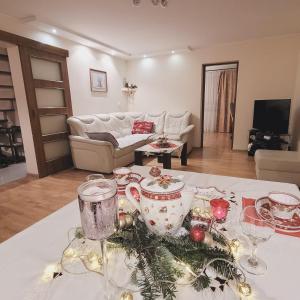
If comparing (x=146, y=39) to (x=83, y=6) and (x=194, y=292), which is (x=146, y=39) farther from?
(x=194, y=292)

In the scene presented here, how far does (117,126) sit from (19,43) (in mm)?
2272

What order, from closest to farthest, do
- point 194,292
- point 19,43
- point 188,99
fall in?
point 194,292 < point 19,43 < point 188,99

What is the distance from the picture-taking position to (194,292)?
53 centimetres

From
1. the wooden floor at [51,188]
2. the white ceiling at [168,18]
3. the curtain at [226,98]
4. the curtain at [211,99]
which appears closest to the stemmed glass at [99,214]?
the wooden floor at [51,188]

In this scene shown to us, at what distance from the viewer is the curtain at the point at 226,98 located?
24.3 ft

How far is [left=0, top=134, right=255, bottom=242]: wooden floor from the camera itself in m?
2.17

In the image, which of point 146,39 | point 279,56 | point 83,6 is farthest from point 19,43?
point 279,56

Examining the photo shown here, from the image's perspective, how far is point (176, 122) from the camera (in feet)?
16.3

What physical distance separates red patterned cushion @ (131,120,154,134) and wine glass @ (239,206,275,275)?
4.24 metres

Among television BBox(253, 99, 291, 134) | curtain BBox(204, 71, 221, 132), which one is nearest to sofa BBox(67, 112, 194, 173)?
television BBox(253, 99, 291, 134)

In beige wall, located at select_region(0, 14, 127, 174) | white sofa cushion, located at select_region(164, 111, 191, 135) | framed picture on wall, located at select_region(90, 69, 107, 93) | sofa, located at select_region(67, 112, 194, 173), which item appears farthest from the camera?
white sofa cushion, located at select_region(164, 111, 191, 135)

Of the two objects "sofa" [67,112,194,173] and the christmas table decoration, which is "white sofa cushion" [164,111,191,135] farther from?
the christmas table decoration

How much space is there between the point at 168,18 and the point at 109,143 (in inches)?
81.4

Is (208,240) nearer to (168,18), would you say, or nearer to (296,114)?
(168,18)
